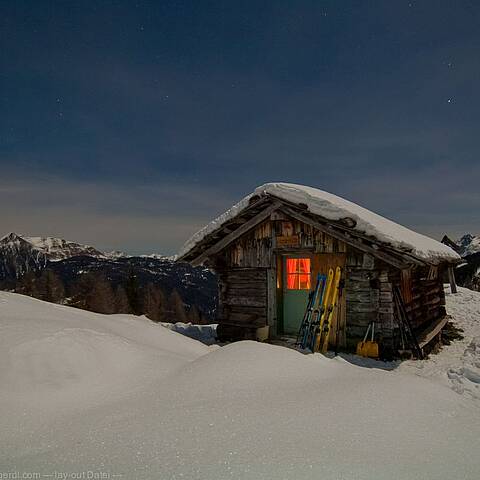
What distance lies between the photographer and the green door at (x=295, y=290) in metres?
9.56

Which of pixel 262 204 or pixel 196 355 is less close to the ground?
pixel 262 204

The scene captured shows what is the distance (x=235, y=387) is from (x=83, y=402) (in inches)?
43.7

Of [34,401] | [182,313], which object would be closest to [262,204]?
[34,401]

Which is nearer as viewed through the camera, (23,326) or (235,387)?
(235,387)

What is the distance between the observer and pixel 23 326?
9.81 feet

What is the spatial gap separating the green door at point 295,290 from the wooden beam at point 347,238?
1.48 metres

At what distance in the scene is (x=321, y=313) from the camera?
27.3 ft

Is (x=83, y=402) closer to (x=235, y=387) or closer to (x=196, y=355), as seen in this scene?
(x=235, y=387)

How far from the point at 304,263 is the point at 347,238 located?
199 centimetres

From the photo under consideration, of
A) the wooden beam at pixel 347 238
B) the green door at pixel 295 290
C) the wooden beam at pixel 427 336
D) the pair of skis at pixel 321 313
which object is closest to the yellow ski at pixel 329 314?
the pair of skis at pixel 321 313

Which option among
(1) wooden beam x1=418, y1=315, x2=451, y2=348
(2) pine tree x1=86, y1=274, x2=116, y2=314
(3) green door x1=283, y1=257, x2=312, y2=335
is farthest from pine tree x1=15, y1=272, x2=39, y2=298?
(1) wooden beam x1=418, y1=315, x2=451, y2=348

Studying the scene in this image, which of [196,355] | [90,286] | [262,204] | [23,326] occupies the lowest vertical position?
[90,286]

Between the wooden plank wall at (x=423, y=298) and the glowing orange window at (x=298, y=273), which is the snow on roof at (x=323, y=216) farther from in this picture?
the glowing orange window at (x=298, y=273)

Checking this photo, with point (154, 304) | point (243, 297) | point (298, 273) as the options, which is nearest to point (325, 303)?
point (298, 273)
